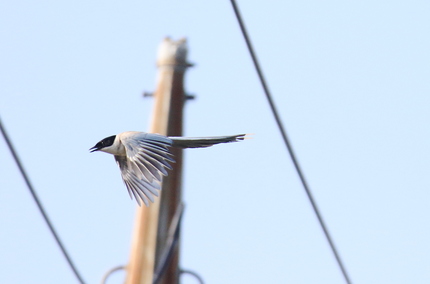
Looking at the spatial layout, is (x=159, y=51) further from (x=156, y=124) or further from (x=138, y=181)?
(x=138, y=181)

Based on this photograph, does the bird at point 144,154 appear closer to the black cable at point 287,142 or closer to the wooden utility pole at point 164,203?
the black cable at point 287,142

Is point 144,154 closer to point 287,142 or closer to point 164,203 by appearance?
point 287,142

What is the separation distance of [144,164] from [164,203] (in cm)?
288

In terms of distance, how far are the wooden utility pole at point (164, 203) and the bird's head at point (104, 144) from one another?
8.13 ft

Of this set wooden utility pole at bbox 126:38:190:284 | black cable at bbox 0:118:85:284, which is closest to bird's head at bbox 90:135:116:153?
black cable at bbox 0:118:85:284

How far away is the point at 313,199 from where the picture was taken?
8141 millimetres

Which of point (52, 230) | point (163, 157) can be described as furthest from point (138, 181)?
point (52, 230)

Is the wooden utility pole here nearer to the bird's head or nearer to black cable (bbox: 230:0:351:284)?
black cable (bbox: 230:0:351:284)

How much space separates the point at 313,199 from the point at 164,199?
125cm

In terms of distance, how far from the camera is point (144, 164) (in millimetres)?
6199

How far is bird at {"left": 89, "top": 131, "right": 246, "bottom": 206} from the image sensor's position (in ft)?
20.4

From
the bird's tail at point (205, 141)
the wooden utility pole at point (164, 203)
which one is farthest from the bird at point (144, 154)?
the wooden utility pole at point (164, 203)

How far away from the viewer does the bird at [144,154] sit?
6207 millimetres

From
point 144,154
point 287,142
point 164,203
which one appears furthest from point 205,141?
point 164,203
